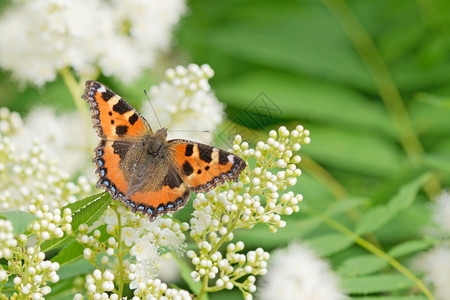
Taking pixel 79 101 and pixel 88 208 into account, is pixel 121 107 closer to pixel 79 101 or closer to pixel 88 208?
pixel 88 208

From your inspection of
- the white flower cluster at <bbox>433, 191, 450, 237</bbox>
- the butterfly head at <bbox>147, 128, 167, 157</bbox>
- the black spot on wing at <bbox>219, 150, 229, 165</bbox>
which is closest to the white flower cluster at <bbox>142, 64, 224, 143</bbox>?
the butterfly head at <bbox>147, 128, 167, 157</bbox>

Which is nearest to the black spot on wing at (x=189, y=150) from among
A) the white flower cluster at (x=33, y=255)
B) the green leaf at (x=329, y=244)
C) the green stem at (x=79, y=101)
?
the white flower cluster at (x=33, y=255)

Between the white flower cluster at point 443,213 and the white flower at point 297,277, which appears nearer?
the white flower at point 297,277

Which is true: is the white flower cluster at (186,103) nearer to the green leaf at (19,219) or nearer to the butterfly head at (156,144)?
the butterfly head at (156,144)

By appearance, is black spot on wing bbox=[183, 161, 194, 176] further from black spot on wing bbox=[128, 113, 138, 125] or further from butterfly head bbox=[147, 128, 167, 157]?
black spot on wing bbox=[128, 113, 138, 125]

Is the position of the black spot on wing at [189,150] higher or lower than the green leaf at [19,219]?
higher

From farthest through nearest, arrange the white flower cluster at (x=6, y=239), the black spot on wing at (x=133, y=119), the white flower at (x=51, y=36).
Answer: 1. the white flower at (x=51, y=36)
2. the black spot on wing at (x=133, y=119)
3. the white flower cluster at (x=6, y=239)
